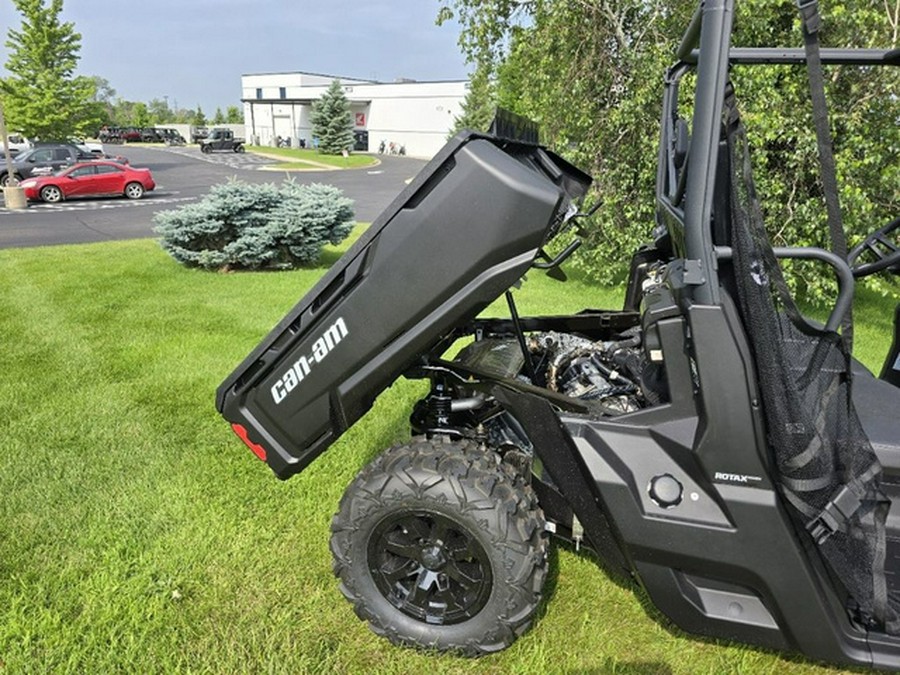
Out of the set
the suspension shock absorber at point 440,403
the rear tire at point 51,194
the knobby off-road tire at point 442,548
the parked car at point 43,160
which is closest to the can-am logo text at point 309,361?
the knobby off-road tire at point 442,548

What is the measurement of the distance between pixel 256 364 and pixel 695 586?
1628mm

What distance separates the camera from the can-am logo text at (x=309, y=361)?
2090 millimetres

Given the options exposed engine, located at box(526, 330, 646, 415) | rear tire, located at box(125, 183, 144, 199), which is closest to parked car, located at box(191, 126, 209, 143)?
rear tire, located at box(125, 183, 144, 199)

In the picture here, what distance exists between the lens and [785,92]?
626 centimetres

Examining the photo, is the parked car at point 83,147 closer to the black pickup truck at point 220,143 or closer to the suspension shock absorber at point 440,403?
the black pickup truck at point 220,143

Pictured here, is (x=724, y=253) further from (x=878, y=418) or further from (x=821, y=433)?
(x=878, y=418)

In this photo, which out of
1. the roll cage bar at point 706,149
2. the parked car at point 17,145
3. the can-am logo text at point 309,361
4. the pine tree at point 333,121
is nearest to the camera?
the roll cage bar at point 706,149

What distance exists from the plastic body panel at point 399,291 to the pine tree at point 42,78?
105ft

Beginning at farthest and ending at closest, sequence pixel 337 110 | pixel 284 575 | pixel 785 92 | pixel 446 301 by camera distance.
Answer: pixel 337 110 → pixel 785 92 → pixel 284 575 → pixel 446 301

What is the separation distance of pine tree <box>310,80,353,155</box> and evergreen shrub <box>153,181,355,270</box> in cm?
4488

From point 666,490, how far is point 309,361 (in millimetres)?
1202

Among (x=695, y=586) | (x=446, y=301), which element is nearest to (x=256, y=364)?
(x=446, y=301)

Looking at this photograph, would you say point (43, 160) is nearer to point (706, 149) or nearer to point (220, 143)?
point (706, 149)

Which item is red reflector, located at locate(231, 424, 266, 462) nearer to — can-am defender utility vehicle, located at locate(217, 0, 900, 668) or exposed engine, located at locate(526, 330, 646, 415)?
can-am defender utility vehicle, located at locate(217, 0, 900, 668)
